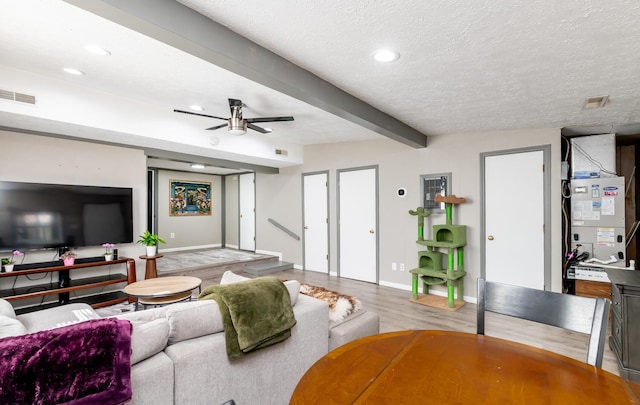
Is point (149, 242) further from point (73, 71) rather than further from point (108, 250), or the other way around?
point (73, 71)

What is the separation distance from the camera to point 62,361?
1.10 metres

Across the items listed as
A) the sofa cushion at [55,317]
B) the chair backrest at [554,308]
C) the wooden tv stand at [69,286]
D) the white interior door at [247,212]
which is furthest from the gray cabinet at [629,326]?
the white interior door at [247,212]

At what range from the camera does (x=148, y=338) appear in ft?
4.49

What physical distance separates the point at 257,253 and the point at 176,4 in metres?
6.11

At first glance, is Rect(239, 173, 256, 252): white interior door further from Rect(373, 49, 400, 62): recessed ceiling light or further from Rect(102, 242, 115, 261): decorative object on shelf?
Rect(373, 49, 400, 62): recessed ceiling light

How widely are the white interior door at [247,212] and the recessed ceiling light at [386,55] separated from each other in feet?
18.9

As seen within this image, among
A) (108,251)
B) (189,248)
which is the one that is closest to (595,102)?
(108,251)

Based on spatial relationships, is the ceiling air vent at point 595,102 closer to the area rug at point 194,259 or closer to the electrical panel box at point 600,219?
the electrical panel box at point 600,219

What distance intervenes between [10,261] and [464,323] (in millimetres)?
→ 5262

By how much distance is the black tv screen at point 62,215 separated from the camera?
3.60 meters

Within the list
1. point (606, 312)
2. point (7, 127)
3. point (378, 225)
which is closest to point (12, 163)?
point (7, 127)

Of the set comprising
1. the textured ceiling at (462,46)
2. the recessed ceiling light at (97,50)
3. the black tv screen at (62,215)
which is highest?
the recessed ceiling light at (97,50)

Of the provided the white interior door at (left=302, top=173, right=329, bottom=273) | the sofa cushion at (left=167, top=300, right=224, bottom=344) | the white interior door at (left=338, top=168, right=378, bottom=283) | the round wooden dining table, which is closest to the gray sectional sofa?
the sofa cushion at (left=167, top=300, right=224, bottom=344)

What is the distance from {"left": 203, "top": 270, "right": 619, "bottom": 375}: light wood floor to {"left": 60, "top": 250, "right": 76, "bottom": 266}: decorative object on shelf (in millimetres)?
3573
